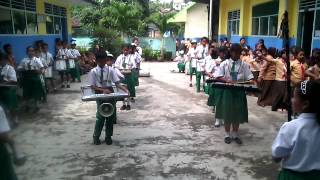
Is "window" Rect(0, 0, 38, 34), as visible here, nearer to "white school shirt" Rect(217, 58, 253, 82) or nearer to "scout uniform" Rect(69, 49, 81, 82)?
"scout uniform" Rect(69, 49, 81, 82)

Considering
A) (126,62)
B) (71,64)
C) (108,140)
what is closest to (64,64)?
(71,64)

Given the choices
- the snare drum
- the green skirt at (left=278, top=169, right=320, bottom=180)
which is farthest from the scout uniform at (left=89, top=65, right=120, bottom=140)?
the snare drum

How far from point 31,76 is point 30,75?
3cm

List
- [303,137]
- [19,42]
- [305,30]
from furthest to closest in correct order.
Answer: [19,42]
[305,30]
[303,137]

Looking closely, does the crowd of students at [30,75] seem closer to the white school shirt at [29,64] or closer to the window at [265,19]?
the white school shirt at [29,64]

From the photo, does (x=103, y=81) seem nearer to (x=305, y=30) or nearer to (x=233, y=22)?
(x=305, y=30)

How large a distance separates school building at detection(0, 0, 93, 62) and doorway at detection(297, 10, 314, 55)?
787 cm

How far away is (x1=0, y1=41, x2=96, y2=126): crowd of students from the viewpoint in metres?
7.08

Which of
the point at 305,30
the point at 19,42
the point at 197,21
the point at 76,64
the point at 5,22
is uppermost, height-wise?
the point at 197,21

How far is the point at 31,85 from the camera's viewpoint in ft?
28.3

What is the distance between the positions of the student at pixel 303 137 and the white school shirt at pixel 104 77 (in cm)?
393

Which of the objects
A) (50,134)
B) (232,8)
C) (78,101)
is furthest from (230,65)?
(232,8)

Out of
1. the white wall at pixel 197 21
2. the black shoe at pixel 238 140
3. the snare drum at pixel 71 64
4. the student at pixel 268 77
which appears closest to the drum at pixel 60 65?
the snare drum at pixel 71 64

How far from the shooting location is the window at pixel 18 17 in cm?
1066
